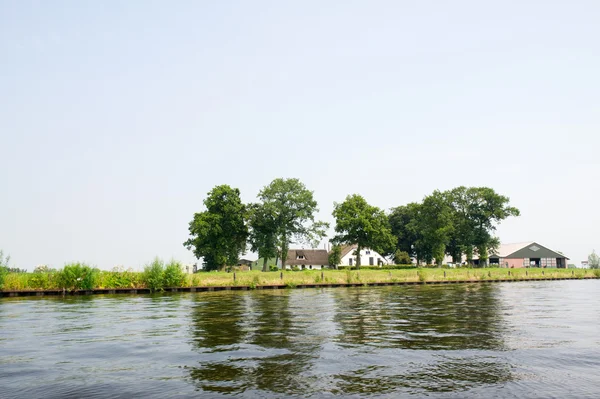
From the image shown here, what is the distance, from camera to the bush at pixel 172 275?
50875 mm

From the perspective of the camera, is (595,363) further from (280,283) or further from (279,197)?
(279,197)

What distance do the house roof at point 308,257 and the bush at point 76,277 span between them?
322 feet

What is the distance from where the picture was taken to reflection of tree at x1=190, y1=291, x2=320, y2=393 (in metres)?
10.4

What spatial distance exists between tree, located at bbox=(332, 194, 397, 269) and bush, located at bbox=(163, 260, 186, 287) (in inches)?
2506

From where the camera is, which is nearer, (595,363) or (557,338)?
(595,363)

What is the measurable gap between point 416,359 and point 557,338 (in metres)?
7.35

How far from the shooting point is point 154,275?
50.4 meters

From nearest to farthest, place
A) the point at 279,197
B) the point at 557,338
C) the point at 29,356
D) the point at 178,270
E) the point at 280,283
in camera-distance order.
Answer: the point at 29,356 < the point at 557,338 < the point at 178,270 < the point at 280,283 < the point at 279,197

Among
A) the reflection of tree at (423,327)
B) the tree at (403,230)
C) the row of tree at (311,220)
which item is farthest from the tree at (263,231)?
the reflection of tree at (423,327)

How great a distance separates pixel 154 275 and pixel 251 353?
1552 inches

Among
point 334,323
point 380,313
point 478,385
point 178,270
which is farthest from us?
point 178,270

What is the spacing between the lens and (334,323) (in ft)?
70.3

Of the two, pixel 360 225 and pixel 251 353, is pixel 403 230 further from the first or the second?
pixel 251 353

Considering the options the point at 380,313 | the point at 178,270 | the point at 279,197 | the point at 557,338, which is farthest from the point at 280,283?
the point at 279,197
